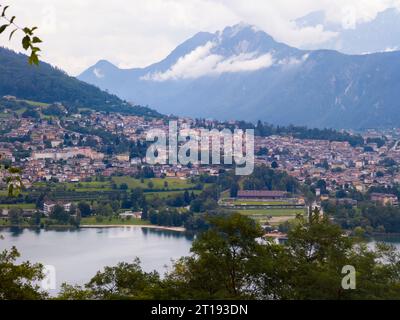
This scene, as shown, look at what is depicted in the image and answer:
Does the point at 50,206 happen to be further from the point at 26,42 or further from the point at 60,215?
the point at 26,42

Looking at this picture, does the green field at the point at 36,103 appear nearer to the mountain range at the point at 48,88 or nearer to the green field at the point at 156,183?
the mountain range at the point at 48,88

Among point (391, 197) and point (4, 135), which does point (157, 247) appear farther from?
point (4, 135)

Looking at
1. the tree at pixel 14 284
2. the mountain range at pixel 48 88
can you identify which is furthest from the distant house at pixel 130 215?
the mountain range at pixel 48 88

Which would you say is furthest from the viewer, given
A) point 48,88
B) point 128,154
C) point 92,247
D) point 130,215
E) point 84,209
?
point 48,88

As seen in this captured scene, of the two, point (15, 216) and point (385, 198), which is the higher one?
point (385, 198)

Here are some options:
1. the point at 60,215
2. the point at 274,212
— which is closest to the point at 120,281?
the point at 60,215

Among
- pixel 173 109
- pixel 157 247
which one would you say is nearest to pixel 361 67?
pixel 173 109
